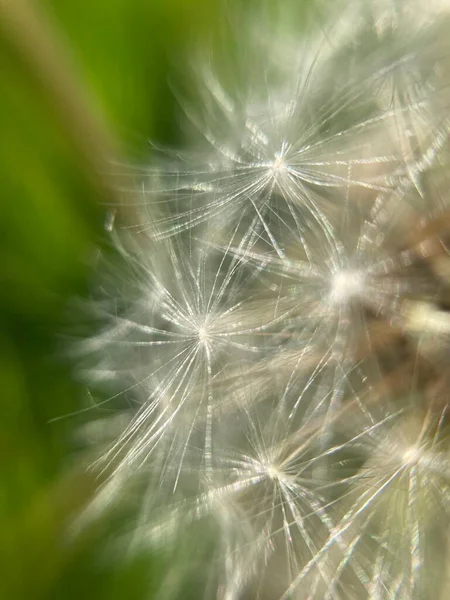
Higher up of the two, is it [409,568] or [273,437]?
[273,437]

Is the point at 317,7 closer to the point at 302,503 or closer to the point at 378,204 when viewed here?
the point at 378,204

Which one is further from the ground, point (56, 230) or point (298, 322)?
point (56, 230)

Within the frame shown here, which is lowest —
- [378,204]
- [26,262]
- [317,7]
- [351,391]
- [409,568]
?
[409,568]

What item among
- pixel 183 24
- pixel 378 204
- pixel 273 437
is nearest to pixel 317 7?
pixel 183 24
